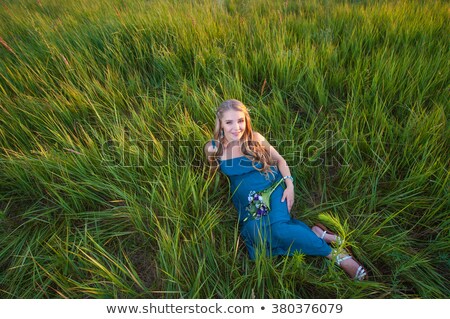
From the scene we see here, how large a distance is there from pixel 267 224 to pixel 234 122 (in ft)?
1.90

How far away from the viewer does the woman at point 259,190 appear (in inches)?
57.2

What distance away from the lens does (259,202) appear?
5.26ft

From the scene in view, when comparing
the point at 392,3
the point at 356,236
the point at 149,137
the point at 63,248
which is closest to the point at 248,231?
the point at 356,236

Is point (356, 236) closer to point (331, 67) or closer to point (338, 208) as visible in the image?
point (338, 208)

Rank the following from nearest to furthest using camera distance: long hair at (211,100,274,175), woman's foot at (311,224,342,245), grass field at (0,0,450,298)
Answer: grass field at (0,0,450,298) < woman's foot at (311,224,342,245) < long hair at (211,100,274,175)

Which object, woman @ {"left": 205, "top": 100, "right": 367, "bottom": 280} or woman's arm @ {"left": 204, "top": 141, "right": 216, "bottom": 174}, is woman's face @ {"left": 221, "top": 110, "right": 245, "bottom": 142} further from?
woman's arm @ {"left": 204, "top": 141, "right": 216, "bottom": 174}

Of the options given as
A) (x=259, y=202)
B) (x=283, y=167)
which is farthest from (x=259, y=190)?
(x=283, y=167)

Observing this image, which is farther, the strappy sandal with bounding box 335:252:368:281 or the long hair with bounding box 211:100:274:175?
the long hair with bounding box 211:100:274:175

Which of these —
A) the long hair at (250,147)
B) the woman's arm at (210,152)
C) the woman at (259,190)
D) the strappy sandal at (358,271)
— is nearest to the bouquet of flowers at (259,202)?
the woman at (259,190)

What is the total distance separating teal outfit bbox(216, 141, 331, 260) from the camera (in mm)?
1445

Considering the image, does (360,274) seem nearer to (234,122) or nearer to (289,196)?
(289,196)

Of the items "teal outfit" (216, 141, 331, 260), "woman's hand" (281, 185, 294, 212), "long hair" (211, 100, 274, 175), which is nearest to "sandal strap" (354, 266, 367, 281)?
"teal outfit" (216, 141, 331, 260)

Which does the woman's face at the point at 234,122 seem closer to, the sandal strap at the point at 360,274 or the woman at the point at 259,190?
the woman at the point at 259,190

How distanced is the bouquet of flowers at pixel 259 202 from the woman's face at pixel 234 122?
0.34m
